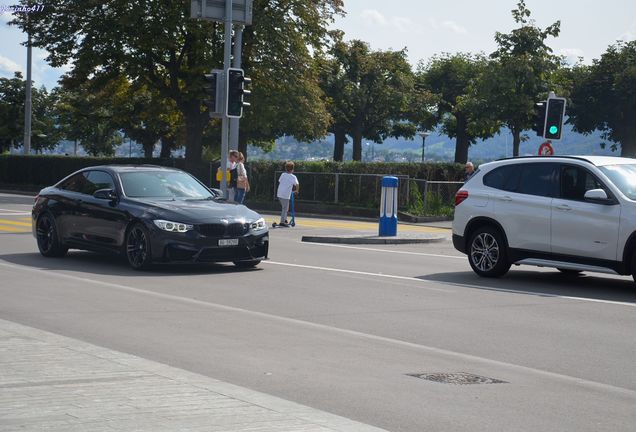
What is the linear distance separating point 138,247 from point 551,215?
5838mm

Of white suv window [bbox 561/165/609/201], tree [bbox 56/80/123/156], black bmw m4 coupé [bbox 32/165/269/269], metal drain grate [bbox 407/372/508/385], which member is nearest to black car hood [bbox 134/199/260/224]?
black bmw m4 coupé [bbox 32/165/269/269]

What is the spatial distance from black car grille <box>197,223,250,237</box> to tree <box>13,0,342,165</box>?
31.9 meters

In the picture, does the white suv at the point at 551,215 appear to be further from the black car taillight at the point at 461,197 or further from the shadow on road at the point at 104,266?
the shadow on road at the point at 104,266

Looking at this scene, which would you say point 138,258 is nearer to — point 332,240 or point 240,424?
point 332,240

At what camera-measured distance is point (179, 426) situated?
5.89 meters

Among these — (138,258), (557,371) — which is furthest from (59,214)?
(557,371)

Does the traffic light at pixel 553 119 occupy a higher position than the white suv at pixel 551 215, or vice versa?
the traffic light at pixel 553 119

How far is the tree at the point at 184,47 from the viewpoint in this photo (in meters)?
47.3

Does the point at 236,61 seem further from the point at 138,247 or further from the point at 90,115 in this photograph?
the point at 90,115

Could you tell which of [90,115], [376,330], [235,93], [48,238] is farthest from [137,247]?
[90,115]

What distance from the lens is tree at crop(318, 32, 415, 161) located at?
88312mm

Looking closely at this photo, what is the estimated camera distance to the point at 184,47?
49344mm

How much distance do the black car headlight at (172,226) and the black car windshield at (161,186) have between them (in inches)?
49.2

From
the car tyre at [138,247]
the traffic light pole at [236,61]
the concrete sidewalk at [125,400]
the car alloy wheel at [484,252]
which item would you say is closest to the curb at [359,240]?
the car alloy wheel at [484,252]
